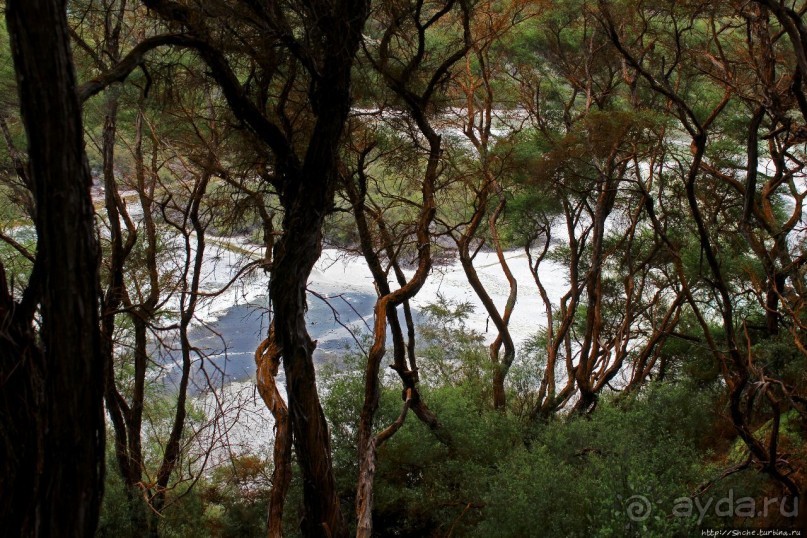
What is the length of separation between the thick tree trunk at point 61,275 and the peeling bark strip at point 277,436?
1.12 m

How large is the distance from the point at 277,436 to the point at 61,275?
4.98ft

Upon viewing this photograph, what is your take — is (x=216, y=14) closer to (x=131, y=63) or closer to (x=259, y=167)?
(x=131, y=63)

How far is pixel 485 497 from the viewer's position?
12.4ft

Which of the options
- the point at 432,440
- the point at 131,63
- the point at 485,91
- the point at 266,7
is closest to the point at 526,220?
the point at 485,91

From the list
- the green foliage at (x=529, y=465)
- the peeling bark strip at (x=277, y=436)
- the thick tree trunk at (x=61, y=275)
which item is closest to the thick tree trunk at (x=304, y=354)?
the peeling bark strip at (x=277, y=436)

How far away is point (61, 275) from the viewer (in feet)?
4.37

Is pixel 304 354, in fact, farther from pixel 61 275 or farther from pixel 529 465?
pixel 529 465

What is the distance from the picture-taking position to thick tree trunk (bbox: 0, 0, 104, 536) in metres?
1.26

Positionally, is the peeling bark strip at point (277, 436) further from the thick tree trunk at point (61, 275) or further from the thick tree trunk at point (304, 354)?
the thick tree trunk at point (61, 275)

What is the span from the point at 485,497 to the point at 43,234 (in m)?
3.08

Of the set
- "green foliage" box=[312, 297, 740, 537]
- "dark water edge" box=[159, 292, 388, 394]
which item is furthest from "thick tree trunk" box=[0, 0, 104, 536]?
"dark water edge" box=[159, 292, 388, 394]

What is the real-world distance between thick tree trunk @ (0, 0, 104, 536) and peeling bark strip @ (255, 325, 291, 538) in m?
1.12

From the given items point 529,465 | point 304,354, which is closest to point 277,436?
point 304,354

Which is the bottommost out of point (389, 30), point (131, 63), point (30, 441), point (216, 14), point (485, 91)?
point (30, 441)
